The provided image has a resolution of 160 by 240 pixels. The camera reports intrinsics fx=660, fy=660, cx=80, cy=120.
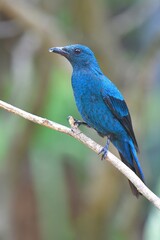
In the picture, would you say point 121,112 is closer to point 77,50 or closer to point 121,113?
point 121,113

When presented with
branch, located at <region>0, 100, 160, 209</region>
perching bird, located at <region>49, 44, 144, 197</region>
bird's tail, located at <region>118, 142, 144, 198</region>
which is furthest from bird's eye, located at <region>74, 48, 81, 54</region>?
branch, located at <region>0, 100, 160, 209</region>

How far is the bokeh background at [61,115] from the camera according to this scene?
230 inches

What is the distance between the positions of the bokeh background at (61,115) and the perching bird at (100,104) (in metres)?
1.18

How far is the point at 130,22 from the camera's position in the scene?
22.3 feet

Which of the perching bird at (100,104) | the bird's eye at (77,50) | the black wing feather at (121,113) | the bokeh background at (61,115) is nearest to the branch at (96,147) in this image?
the perching bird at (100,104)

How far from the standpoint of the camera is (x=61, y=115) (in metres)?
6.37

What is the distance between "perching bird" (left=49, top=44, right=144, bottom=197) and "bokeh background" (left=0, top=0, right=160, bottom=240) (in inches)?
46.5

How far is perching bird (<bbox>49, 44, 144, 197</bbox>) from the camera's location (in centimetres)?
428

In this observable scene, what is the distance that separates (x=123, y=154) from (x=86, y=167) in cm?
293

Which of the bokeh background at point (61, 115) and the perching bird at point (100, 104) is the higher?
the bokeh background at point (61, 115)

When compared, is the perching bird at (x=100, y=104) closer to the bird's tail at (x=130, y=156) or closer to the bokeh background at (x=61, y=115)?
the bird's tail at (x=130, y=156)

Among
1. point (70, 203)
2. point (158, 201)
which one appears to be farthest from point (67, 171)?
point (158, 201)

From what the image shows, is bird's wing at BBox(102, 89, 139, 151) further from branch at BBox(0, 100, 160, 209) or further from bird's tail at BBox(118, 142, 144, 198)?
branch at BBox(0, 100, 160, 209)

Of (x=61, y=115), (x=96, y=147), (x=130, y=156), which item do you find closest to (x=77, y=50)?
(x=130, y=156)
